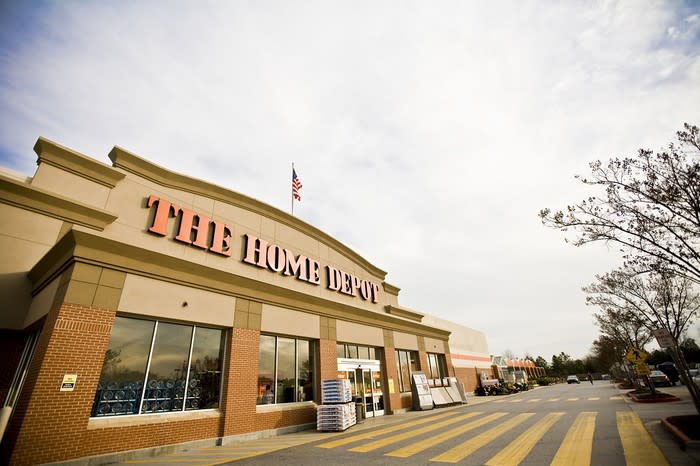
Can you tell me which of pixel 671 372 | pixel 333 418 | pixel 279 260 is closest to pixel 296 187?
pixel 279 260

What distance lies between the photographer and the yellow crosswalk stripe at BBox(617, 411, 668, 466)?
6.40 metres

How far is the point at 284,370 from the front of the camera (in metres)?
15.4

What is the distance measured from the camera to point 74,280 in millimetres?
9695

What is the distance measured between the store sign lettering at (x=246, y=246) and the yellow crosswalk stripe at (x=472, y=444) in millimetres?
11517

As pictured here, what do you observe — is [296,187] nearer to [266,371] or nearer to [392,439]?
[266,371]

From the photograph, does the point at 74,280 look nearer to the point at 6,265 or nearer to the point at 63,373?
the point at 63,373

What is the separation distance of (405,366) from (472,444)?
637 inches

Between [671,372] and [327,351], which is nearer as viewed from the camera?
[327,351]

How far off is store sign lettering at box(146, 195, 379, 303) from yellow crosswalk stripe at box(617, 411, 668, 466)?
1462cm

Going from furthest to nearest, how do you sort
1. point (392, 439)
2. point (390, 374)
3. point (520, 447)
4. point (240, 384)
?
point (390, 374) → point (240, 384) → point (392, 439) → point (520, 447)

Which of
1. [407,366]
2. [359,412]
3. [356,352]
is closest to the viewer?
[359,412]

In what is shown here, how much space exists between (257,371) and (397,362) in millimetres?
13093

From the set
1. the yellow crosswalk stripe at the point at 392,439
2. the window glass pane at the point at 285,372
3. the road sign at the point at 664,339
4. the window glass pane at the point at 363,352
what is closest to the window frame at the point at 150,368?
the window glass pane at the point at 285,372

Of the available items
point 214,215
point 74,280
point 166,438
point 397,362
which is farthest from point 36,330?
point 397,362
